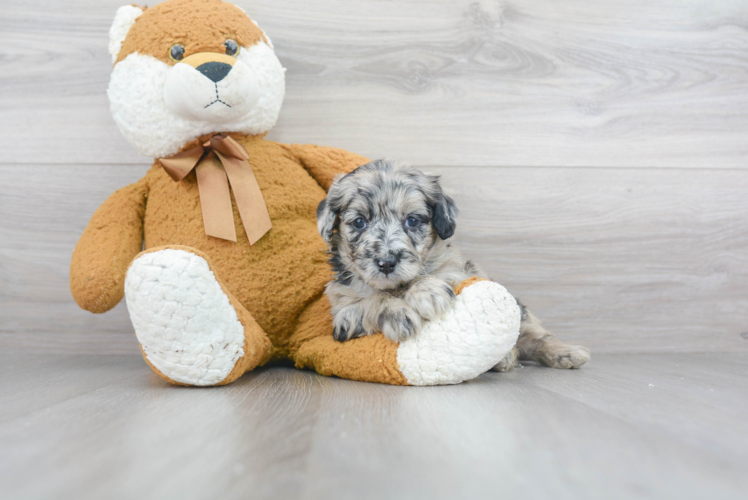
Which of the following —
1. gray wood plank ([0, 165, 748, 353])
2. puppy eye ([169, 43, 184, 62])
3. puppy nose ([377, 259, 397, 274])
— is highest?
puppy eye ([169, 43, 184, 62])

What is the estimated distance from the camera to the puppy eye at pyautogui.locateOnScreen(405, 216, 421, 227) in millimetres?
1326

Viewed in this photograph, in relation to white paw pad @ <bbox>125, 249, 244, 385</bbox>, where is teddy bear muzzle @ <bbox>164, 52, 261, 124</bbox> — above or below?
above

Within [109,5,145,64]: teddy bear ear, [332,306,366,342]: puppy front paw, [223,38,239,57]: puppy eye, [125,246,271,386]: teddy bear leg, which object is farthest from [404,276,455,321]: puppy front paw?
[109,5,145,64]: teddy bear ear

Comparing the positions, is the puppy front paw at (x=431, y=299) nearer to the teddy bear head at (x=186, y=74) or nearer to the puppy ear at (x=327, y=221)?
the puppy ear at (x=327, y=221)

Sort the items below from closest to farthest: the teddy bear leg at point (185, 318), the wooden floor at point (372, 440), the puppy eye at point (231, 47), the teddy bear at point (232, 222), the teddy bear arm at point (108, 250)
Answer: the wooden floor at point (372, 440) < the teddy bear leg at point (185, 318) < the teddy bear at point (232, 222) < the teddy bear arm at point (108, 250) < the puppy eye at point (231, 47)

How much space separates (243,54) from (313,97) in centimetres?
44

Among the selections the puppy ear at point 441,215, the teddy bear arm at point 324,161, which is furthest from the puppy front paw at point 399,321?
the teddy bear arm at point 324,161

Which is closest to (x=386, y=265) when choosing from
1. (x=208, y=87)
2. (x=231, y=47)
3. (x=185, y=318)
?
(x=185, y=318)

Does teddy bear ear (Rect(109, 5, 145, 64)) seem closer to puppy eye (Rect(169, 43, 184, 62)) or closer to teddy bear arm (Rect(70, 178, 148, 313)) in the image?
puppy eye (Rect(169, 43, 184, 62))

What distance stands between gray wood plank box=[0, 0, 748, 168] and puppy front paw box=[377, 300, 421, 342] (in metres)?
0.82

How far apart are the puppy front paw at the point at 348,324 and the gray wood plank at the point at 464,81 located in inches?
29.2

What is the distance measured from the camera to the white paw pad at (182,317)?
3.45ft

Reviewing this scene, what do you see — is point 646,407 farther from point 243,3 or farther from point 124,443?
point 243,3

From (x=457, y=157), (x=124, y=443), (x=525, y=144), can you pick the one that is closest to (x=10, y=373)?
(x=124, y=443)
